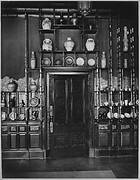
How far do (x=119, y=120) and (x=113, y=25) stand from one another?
2064mm

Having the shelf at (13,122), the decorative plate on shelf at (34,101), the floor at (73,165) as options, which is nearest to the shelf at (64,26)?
the decorative plate on shelf at (34,101)

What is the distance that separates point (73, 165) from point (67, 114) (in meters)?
1.22

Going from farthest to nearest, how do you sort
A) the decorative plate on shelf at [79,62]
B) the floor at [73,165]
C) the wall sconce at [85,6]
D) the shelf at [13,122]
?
the decorative plate on shelf at [79,62] → the shelf at [13,122] → the wall sconce at [85,6] → the floor at [73,165]

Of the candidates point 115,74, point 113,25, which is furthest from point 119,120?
point 113,25

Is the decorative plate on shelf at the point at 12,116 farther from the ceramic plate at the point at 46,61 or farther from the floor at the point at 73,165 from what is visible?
the ceramic plate at the point at 46,61

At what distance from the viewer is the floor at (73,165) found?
4270 mm

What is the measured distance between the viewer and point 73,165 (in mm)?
4738

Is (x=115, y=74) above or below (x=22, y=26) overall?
below

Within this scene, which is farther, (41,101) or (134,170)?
(41,101)

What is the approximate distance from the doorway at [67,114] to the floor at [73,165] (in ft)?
1.52

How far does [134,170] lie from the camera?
433cm

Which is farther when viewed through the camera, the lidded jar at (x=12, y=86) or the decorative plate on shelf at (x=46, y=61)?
the decorative plate on shelf at (x=46, y=61)

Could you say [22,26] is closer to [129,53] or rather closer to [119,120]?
[129,53]

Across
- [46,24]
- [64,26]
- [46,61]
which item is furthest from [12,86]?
[64,26]
